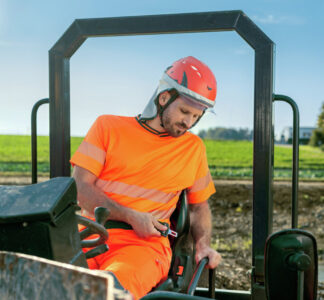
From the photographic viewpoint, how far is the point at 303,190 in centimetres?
1201

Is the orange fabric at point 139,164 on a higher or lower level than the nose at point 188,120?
lower

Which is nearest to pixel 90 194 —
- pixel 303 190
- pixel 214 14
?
pixel 214 14

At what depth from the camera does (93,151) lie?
2.02 meters

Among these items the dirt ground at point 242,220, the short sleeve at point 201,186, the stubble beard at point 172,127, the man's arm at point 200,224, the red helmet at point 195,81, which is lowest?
the dirt ground at point 242,220

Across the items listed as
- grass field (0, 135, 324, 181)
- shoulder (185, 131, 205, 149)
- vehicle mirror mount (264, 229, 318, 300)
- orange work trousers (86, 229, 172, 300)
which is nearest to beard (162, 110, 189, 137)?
shoulder (185, 131, 205, 149)

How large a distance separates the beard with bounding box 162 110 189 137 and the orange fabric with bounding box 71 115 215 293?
0.06 m

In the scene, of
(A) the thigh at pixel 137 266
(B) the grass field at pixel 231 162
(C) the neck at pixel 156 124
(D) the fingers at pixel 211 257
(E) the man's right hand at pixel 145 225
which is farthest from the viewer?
(B) the grass field at pixel 231 162

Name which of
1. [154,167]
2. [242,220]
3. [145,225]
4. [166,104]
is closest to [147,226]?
[145,225]

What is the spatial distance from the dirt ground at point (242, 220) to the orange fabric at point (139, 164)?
2516 mm

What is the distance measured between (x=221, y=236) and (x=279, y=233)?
6.43 metres

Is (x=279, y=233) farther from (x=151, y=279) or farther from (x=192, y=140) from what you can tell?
(x=192, y=140)

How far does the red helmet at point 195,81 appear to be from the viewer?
6.14ft

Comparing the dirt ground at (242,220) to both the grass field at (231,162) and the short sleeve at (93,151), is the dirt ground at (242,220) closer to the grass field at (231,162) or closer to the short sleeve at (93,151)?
the grass field at (231,162)

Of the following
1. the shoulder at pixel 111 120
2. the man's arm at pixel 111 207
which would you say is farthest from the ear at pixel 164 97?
the man's arm at pixel 111 207
